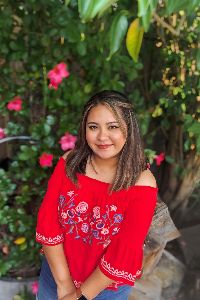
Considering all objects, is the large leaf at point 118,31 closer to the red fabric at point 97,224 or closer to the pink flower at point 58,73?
the red fabric at point 97,224

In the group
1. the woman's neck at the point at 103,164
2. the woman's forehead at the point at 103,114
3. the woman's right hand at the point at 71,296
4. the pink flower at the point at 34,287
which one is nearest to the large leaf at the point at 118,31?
the woman's forehead at the point at 103,114

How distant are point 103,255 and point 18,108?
100 cm

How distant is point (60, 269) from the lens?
139cm

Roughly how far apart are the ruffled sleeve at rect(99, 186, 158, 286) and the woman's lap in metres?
0.22

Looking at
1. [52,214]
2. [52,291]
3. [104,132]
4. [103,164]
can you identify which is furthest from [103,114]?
[52,291]

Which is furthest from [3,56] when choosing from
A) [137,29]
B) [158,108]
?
[137,29]

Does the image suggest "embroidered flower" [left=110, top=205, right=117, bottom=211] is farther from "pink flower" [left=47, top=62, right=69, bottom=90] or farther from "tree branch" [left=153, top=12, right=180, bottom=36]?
"pink flower" [left=47, top=62, right=69, bottom=90]

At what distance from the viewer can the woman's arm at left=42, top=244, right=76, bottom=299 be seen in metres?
1.39

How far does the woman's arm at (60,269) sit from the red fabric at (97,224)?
0.02 metres

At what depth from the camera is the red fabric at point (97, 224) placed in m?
1.22

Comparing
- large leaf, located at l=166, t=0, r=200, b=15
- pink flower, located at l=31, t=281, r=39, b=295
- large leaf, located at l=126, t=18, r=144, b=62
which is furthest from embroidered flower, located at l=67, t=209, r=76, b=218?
pink flower, located at l=31, t=281, r=39, b=295

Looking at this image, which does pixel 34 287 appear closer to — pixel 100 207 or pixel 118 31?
pixel 100 207

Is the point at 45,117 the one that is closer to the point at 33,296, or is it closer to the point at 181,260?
the point at 33,296

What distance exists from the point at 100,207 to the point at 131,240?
0.14 meters
